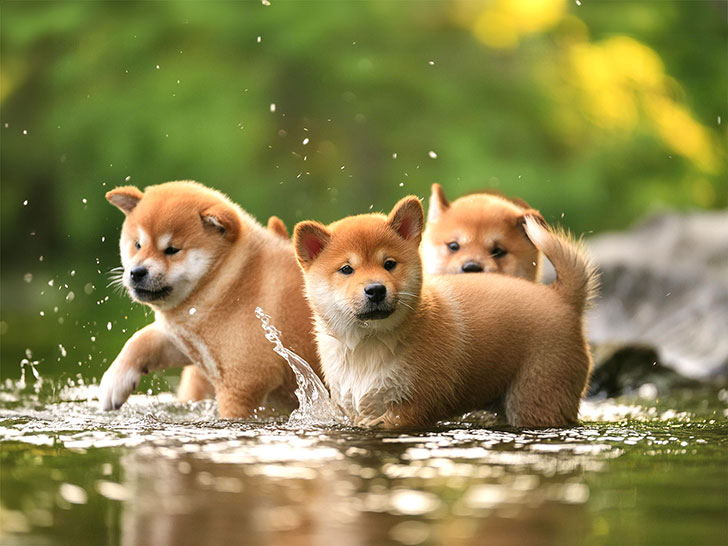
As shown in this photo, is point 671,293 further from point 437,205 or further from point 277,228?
point 277,228

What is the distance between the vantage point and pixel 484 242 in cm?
635


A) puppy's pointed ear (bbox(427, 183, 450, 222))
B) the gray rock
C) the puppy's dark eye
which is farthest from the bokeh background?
the puppy's dark eye

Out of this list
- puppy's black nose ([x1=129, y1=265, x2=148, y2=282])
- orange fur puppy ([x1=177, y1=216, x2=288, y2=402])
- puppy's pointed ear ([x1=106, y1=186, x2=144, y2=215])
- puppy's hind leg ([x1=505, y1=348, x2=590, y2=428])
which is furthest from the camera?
orange fur puppy ([x1=177, y1=216, x2=288, y2=402])

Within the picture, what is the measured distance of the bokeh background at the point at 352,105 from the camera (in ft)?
47.0

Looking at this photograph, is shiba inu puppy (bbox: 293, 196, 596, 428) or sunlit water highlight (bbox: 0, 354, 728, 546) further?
shiba inu puppy (bbox: 293, 196, 596, 428)

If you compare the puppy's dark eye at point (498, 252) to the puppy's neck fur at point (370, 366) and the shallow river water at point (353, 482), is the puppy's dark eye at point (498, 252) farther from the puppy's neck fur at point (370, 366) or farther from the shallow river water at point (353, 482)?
the puppy's neck fur at point (370, 366)

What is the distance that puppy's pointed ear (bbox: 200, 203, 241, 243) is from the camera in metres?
5.73

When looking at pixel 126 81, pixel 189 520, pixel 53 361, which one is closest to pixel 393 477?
pixel 189 520

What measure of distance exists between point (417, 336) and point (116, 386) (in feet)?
4.94

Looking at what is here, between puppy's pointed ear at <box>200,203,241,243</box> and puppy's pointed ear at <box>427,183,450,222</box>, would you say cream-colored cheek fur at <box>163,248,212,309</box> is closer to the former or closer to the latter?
puppy's pointed ear at <box>200,203,241,243</box>

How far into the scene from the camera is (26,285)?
15.9 metres

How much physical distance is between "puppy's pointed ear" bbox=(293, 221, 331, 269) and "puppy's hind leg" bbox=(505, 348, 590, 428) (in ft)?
3.48

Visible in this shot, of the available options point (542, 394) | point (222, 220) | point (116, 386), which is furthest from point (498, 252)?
point (116, 386)

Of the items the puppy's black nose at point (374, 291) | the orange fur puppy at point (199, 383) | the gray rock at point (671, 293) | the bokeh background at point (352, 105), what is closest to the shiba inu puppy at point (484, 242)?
the orange fur puppy at point (199, 383)
